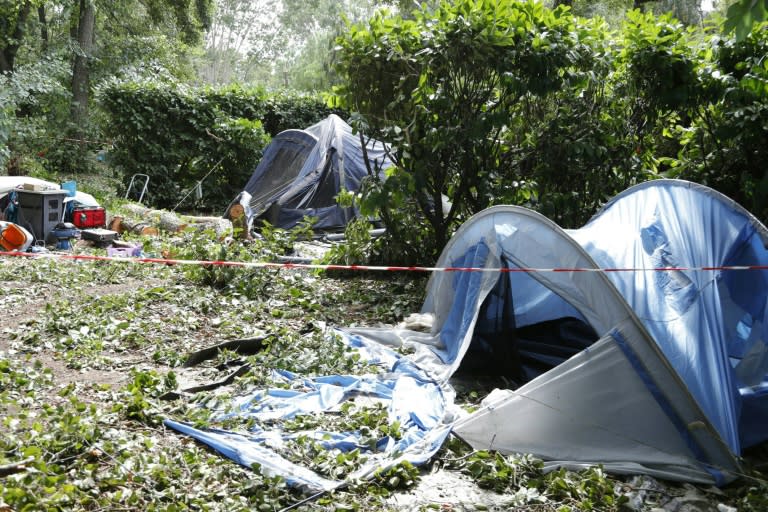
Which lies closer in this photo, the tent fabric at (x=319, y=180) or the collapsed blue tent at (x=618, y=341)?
the collapsed blue tent at (x=618, y=341)

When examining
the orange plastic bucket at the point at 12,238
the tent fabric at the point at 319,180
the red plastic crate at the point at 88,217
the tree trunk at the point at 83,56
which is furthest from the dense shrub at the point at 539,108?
the tree trunk at the point at 83,56

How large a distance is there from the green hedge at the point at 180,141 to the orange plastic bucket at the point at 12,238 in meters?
5.67

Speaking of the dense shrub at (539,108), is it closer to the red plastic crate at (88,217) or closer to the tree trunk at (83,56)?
the red plastic crate at (88,217)

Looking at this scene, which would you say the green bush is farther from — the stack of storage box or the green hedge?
the stack of storage box

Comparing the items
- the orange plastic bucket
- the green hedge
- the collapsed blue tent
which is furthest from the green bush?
the collapsed blue tent

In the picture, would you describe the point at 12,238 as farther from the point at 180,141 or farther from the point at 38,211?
the point at 180,141

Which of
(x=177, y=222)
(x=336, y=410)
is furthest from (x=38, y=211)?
(x=336, y=410)

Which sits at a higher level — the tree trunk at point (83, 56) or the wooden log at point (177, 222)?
the tree trunk at point (83, 56)

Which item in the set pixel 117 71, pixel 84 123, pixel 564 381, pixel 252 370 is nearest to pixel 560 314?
pixel 564 381

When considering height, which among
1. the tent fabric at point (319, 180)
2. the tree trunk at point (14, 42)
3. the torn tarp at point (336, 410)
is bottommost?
the torn tarp at point (336, 410)

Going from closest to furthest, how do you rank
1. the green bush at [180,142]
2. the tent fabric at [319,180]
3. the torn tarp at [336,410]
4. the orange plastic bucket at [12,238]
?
the torn tarp at [336,410] → the orange plastic bucket at [12,238] → the tent fabric at [319,180] → the green bush at [180,142]

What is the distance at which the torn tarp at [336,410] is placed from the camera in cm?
364

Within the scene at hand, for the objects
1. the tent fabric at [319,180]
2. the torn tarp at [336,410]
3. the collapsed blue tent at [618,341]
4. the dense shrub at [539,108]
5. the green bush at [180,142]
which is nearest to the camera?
the torn tarp at [336,410]

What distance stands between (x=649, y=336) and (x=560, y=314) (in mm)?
1396
